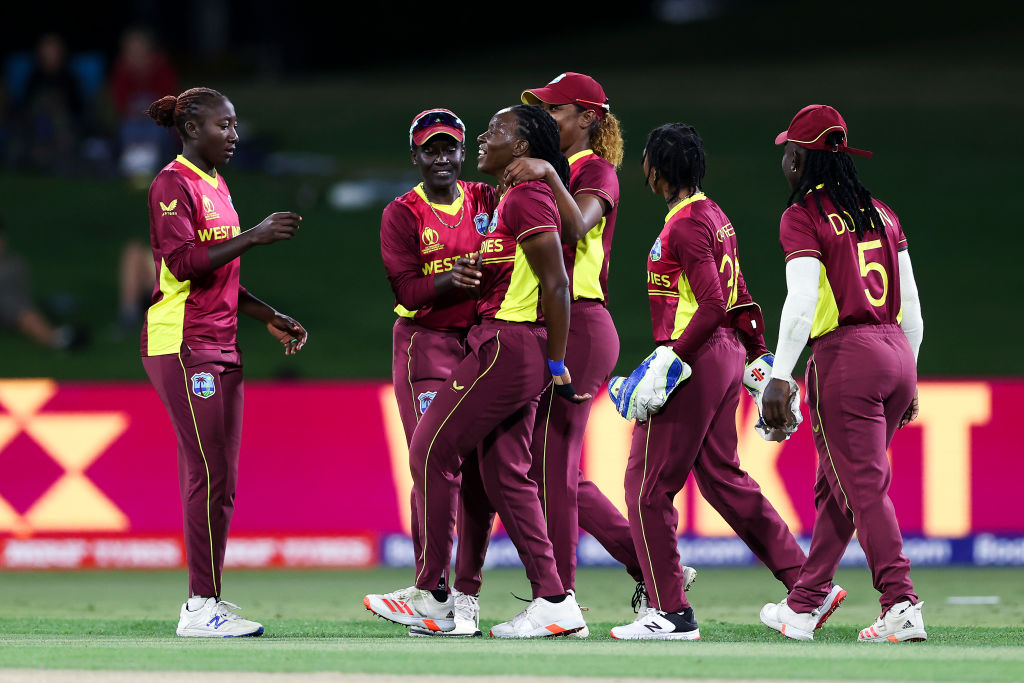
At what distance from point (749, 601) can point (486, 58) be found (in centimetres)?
2592

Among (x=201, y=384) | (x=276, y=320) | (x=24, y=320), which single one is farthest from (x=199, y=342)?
(x=24, y=320)

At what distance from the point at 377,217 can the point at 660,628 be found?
1269 cm

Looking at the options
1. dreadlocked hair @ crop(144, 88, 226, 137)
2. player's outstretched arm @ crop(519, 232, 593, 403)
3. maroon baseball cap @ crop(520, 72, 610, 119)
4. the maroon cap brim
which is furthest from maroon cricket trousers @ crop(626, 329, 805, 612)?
dreadlocked hair @ crop(144, 88, 226, 137)

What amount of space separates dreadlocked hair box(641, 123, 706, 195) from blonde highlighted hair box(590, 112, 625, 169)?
10.4 inches

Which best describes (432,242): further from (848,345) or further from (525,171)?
(848,345)

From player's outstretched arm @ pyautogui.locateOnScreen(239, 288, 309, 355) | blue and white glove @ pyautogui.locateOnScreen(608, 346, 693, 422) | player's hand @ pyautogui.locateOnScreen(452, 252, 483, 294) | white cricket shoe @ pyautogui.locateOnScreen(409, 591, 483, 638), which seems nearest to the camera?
player's hand @ pyautogui.locateOnScreen(452, 252, 483, 294)

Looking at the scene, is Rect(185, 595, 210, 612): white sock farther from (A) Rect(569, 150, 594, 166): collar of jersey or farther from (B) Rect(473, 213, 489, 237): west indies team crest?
(A) Rect(569, 150, 594, 166): collar of jersey

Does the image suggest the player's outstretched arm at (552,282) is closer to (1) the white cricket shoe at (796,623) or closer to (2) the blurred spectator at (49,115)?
(1) the white cricket shoe at (796,623)

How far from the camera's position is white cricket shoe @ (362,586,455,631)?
610cm

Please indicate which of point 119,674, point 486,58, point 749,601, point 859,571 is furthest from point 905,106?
point 119,674

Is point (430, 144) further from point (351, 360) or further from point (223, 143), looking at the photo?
point (351, 360)

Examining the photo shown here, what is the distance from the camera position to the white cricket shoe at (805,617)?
6164 millimetres

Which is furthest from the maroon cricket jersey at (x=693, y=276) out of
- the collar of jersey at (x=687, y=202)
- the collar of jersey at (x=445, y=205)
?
the collar of jersey at (x=445, y=205)

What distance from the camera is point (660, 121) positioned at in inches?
907
